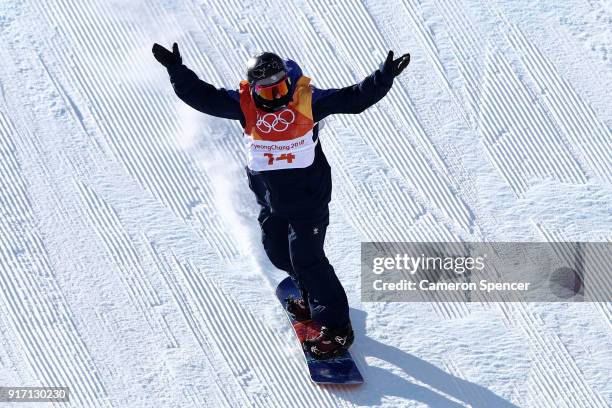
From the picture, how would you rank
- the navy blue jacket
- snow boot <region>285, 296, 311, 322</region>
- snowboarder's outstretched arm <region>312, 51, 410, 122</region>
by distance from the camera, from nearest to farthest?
snowboarder's outstretched arm <region>312, 51, 410, 122</region> → the navy blue jacket → snow boot <region>285, 296, 311, 322</region>

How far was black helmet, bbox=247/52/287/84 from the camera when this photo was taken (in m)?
5.83

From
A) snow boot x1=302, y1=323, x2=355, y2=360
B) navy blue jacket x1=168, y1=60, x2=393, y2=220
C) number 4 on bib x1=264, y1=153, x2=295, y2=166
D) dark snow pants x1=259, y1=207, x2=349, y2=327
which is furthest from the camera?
snow boot x1=302, y1=323, x2=355, y2=360

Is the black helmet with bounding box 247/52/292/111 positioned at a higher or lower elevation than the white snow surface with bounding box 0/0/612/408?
higher

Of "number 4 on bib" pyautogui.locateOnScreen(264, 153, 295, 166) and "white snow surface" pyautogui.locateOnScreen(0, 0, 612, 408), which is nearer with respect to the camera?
"number 4 on bib" pyautogui.locateOnScreen(264, 153, 295, 166)

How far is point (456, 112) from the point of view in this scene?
25.5 ft

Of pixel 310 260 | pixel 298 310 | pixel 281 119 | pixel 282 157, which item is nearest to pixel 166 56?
pixel 281 119

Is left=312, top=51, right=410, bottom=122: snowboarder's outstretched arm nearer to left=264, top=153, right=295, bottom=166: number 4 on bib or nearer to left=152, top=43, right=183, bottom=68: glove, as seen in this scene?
left=264, top=153, right=295, bottom=166: number 4 on bib

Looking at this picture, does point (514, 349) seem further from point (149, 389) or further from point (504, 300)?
point (149, 389)

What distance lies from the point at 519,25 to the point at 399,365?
2.93 m

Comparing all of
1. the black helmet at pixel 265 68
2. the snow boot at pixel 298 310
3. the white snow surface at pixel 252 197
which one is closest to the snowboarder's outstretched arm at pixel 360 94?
the black helmet at pixel 265 68

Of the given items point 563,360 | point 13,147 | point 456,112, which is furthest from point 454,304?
point 13,147

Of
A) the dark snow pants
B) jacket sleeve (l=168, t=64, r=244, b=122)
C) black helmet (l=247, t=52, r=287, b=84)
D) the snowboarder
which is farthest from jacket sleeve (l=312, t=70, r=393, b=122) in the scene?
the dark snow pants

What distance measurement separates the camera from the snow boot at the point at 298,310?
21.5 feet

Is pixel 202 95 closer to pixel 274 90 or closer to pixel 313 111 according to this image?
pixel 274 90
